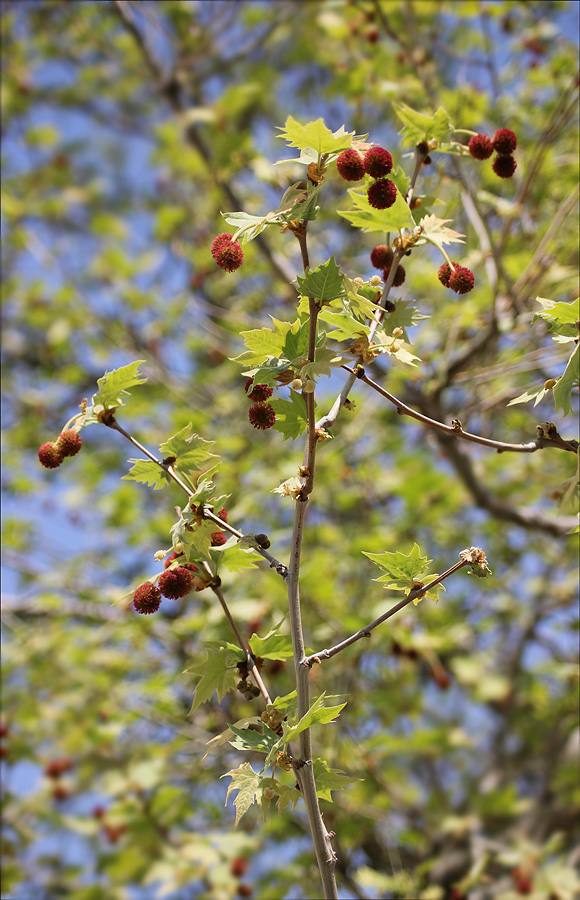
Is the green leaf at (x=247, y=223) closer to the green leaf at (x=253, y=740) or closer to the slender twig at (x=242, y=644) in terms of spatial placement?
the slender twig at (x=242, y=644)

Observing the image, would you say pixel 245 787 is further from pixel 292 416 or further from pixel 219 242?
pixel 219 242

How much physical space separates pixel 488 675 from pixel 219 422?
247 cm

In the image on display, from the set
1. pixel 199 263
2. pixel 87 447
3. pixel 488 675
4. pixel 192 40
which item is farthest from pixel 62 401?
pixel 488 675

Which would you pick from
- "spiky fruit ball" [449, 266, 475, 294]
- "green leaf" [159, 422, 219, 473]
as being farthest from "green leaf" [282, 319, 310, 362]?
"spiky fruit ball" [449, 266, 475, 294]

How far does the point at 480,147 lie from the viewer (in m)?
1.69

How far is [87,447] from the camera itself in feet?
18.1

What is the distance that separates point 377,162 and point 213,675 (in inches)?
42.0

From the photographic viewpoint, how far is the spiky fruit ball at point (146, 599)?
1.33 m

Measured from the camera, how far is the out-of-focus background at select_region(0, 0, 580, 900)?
3.15 meters

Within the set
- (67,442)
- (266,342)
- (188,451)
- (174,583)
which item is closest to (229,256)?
(266,342)

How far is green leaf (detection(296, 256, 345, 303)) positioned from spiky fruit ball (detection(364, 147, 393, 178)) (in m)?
0.25

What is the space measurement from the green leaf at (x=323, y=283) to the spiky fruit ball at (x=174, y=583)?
582mm

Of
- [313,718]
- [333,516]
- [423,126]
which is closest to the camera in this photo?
[313,718]

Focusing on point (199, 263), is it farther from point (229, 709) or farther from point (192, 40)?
point (229, 709)
